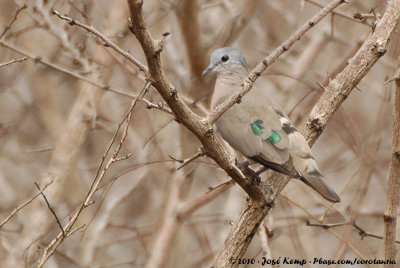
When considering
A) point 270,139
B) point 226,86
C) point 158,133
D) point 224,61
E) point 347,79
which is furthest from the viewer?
point 158,133

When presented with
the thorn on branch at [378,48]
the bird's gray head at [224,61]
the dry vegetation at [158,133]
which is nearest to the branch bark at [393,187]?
the thorn on branch at [378,48]

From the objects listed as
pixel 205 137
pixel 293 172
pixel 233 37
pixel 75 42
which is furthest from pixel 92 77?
pixel 205 137

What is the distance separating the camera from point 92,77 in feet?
18.0

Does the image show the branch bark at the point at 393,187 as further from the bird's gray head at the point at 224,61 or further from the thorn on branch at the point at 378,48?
the bird's gray head at the point at 224,61

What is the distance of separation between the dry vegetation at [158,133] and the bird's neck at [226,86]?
0.43 metres

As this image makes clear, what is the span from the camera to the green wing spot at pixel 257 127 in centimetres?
408

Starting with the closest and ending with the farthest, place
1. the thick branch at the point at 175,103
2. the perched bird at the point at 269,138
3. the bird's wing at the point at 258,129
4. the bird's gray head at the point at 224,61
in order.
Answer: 1. the thick branch at the point at 175,103
2. the perched bird at the point at 269,138
3. the bird's wing at the point at 258,129
4. the bird's gray head at the point at 224,61

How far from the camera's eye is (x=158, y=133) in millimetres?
5785

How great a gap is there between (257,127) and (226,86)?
696 millimetres

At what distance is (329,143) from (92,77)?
2900mm

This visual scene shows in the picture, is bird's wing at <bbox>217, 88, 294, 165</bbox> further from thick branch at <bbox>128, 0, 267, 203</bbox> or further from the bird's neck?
thick branch at <bbox>128, 0, 267, 203</bbox>

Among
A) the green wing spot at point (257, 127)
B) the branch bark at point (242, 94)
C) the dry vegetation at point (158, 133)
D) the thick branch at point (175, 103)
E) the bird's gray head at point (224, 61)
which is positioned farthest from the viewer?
the dry vegetation at point (158, 133)

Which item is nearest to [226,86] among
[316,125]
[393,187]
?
[316,125]

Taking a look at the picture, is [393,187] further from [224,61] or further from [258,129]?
[224,61]
